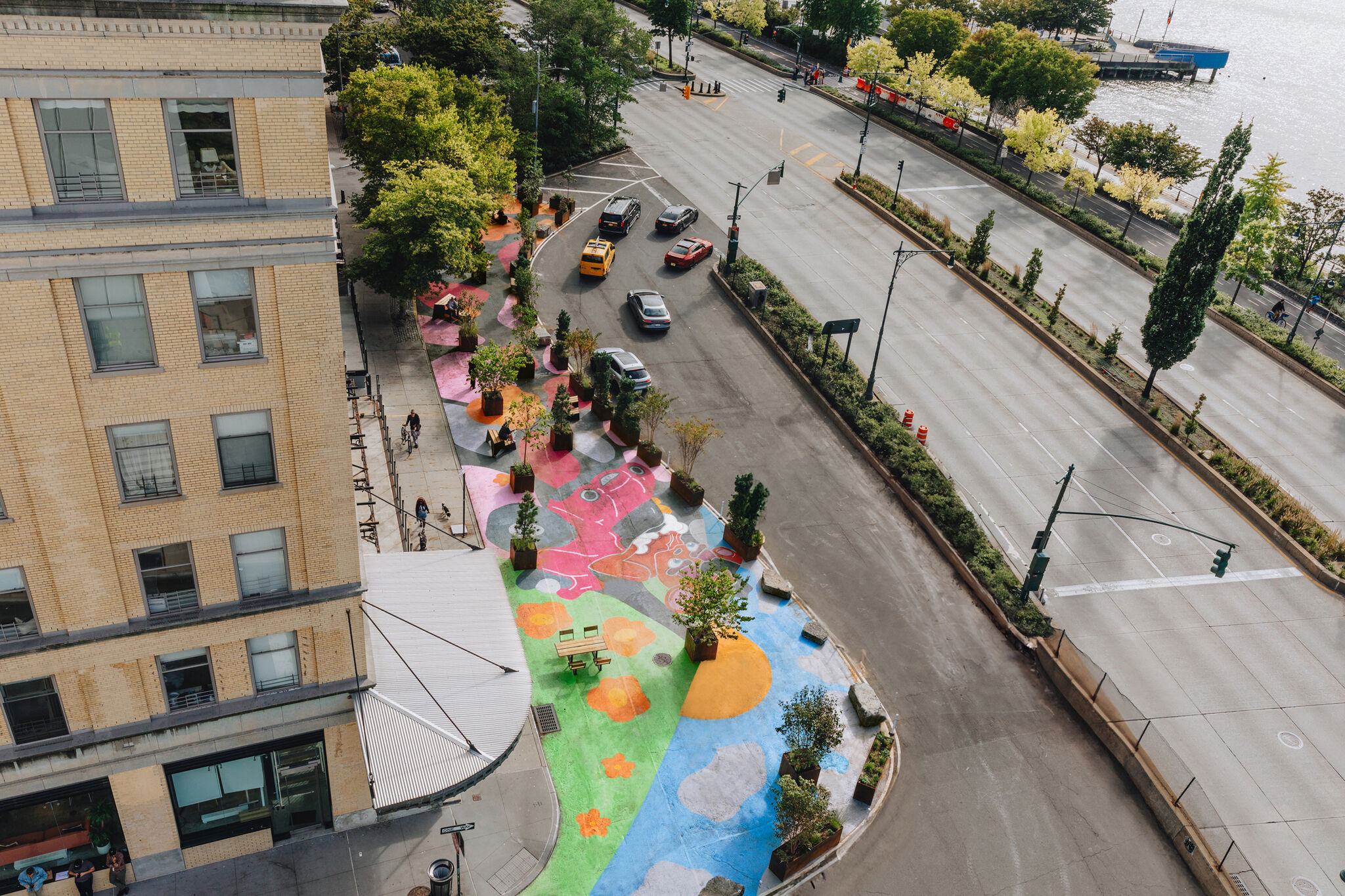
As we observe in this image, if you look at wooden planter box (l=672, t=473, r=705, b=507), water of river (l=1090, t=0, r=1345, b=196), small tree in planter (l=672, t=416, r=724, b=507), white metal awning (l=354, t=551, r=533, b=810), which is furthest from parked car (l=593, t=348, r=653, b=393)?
water of river (l=1090, t=0, r=1345, b=196)

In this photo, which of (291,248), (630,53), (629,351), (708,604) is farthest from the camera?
(630,53)

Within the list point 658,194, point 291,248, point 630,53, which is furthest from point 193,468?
point 630,53

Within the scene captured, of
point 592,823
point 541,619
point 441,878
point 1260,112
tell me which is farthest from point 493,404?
point 1260,112

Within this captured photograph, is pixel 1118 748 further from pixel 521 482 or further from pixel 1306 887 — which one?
pixel 521 482

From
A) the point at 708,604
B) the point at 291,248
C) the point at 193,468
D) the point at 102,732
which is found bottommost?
the point at 708,604

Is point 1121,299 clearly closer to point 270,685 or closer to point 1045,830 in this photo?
point 1045,830

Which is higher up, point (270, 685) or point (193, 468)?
point (193, 468)
